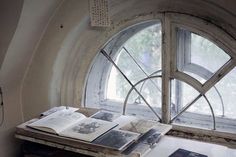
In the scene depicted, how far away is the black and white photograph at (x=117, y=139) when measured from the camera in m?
1.31

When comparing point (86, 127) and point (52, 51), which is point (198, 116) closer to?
point (86, 127)

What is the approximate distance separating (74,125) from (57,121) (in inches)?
3.4

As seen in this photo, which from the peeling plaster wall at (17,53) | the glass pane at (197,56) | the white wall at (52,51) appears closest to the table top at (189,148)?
the glass pane at (197,56)

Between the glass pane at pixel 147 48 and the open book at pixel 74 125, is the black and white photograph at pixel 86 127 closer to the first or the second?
the open book at pixel 74 125

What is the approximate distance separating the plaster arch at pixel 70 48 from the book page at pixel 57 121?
0.82 ft

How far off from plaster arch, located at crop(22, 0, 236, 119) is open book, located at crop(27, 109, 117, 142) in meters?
0.28

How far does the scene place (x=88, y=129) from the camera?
1455mm

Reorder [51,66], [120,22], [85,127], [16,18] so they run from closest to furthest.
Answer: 1. [85,127]
2. [16,18]
3. [120,22]
4. [51,66]

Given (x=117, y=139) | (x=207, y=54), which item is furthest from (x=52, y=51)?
(x=207, y=54)

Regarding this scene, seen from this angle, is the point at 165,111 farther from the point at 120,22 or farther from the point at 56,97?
the point at 56,97

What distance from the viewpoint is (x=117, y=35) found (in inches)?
70.5

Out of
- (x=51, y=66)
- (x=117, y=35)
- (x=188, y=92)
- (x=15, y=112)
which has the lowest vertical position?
(x=15, y=112)

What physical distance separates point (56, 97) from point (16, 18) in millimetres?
525

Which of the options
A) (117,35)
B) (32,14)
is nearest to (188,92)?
(117,35)
